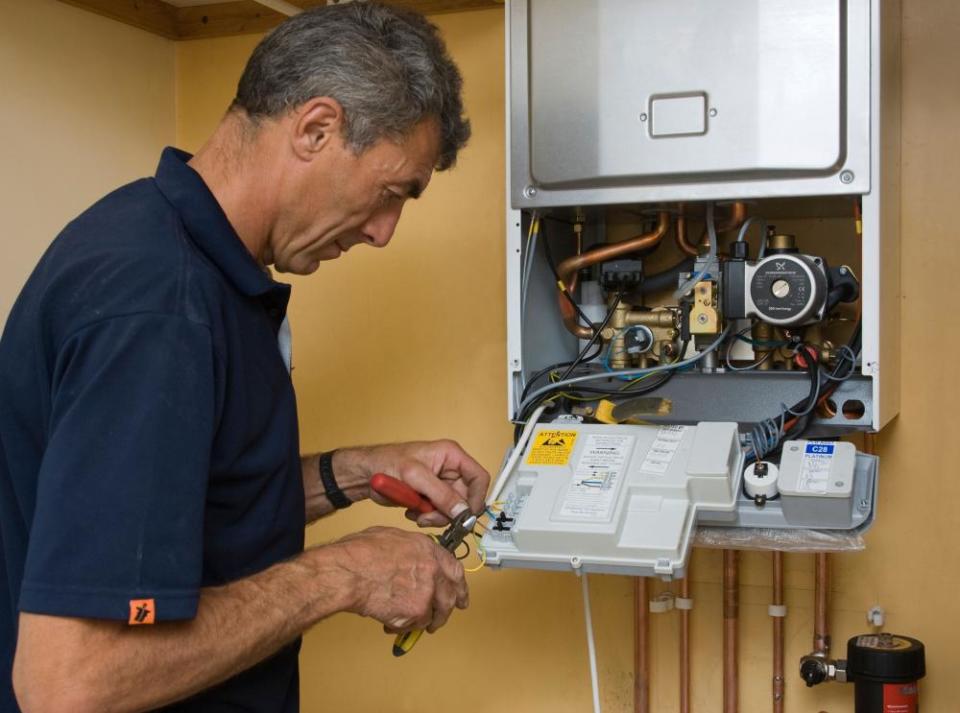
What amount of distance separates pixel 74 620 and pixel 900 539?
4.67 feet

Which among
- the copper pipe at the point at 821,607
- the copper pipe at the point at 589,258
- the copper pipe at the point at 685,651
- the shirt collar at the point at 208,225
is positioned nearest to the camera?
the shirt collar at the point at 208,225

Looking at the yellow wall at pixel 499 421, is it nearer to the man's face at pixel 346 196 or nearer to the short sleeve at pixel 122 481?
the man's face at pixel 346 196

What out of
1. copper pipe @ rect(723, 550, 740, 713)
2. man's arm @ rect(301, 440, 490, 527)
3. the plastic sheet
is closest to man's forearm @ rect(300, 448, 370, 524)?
man's arm @ rect(301, 440, 490, 527)

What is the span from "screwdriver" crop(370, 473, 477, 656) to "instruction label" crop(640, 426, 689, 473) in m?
0.23

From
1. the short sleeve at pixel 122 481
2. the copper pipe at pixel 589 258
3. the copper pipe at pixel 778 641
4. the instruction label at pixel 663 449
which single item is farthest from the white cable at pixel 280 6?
the copper pipe at pixel 778 641

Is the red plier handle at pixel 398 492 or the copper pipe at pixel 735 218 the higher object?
the copper pipe at pixel 735 218

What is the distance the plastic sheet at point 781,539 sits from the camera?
1.34 metres

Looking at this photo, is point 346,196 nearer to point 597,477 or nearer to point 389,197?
point 389,197

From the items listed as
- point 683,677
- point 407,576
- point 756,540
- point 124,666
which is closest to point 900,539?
point 683,677

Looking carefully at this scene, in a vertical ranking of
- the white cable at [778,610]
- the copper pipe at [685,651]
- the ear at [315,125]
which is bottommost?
the copper pipe at [685,651]

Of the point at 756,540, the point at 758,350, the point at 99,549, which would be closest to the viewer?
the point at 99,549

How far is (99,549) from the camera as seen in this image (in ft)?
2.84

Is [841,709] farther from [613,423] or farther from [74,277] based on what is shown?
[74,277]

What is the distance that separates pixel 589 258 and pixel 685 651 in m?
0.74
